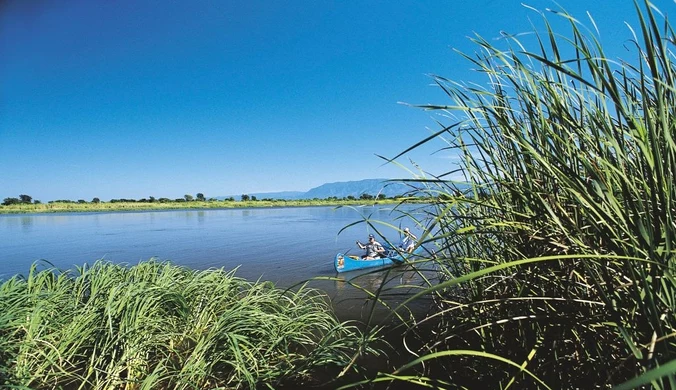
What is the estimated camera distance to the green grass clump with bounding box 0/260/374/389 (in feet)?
9.96

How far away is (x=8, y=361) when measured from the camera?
2.76 m

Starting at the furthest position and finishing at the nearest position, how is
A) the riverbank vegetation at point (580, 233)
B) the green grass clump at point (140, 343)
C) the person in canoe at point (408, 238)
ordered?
the green grass clump at point (140, 343)
the person in canoe at point (408, 238)
the riverbank vegetation at point (580, 233)

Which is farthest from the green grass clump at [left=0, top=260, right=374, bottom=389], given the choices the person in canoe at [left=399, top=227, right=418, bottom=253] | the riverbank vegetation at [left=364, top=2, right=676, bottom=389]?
the riverbank vegetation at [left=364, top=2, right=676, bottom=389]

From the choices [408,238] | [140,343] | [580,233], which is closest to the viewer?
[580,233]

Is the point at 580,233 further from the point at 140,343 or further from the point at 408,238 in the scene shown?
the point at 140,343

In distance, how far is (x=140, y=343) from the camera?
331cm

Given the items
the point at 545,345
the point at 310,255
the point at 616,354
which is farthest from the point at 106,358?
the point at 310,255

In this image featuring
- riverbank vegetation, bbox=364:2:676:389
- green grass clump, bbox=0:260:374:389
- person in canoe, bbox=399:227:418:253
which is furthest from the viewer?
green grass clump, bbox=0:260:374:389

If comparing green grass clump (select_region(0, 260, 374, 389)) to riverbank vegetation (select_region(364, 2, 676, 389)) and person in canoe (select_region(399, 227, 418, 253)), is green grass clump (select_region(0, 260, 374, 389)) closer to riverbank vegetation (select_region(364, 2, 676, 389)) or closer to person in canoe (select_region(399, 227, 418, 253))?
person in canoe (select_region(399, 227, 418, 253))

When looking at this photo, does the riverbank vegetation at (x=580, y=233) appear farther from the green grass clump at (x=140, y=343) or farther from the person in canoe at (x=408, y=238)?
the green grass clump at (x=140, y=343)

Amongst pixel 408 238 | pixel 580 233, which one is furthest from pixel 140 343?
pixel 580 233

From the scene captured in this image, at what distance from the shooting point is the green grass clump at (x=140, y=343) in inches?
119

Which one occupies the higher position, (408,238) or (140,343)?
(408,238)

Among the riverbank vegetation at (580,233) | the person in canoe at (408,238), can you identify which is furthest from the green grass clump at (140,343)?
the riverbank vegetation at (580,233)
